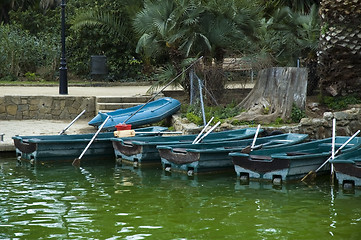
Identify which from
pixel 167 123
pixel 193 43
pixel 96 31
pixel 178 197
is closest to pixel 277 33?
pixel 193 43

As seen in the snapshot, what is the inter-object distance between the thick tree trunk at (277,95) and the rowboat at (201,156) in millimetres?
2352

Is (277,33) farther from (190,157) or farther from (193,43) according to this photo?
(190,157)

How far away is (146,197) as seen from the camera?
494 inches

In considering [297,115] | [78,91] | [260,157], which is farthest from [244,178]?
[78,91]

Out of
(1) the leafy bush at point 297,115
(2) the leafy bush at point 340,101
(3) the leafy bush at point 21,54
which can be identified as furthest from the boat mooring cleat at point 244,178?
(3) the leafy bush at point 21,54

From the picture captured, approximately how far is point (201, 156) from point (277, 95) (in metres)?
Answer: 4.40

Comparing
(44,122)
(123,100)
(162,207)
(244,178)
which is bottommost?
(162,207)

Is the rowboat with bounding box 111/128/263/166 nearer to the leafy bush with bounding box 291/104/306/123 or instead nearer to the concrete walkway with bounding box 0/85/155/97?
the leafy bush with bounding box 291/104/306/123

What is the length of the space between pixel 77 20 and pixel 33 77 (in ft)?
8.50

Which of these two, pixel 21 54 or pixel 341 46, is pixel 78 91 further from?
pixel 341 46

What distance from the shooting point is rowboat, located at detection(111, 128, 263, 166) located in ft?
50.4

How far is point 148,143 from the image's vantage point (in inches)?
602

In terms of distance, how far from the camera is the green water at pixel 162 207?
402 inches

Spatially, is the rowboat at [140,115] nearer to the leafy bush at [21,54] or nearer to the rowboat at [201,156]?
the rowboat at [201,156]
